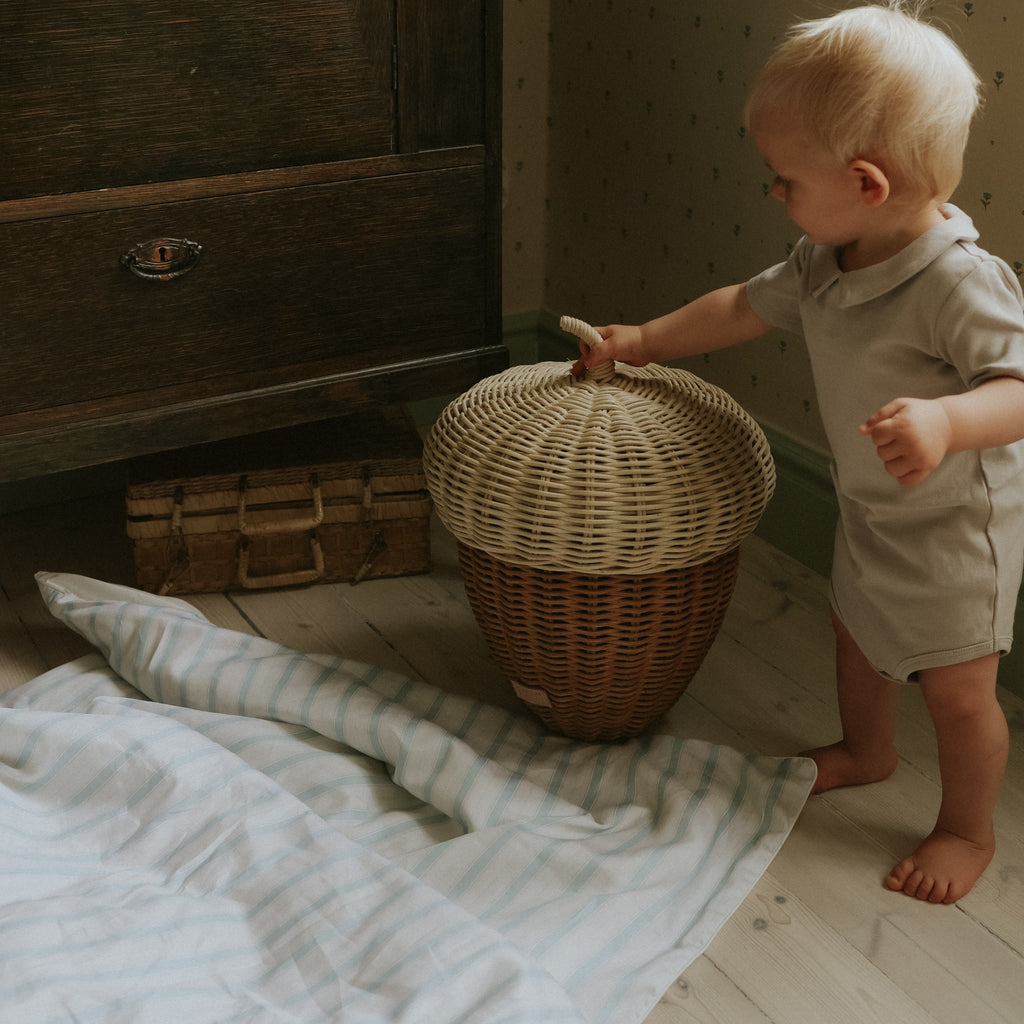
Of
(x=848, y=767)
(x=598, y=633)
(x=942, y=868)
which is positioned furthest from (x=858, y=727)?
(x=598, y=633)

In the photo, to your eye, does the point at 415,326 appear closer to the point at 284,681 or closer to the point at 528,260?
the point at 284,681

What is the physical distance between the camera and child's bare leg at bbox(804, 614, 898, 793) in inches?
45.5

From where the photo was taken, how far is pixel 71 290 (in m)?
1.16

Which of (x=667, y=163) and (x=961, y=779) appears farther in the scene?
(x=667, y=163)

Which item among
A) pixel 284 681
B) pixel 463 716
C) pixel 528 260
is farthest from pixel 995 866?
pixel 528 260

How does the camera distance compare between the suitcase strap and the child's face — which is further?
the suitcase strap

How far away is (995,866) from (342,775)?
1.98 ft

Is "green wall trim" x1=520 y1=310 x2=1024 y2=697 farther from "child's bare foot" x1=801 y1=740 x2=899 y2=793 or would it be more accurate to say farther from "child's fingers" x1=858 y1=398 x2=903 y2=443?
"child's fingers" x1=858 y1=398 x2=903 y2=443

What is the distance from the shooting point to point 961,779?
42.0 inches

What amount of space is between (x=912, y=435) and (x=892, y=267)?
0.60 feet

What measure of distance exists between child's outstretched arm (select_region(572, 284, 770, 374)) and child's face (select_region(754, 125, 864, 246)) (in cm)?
17

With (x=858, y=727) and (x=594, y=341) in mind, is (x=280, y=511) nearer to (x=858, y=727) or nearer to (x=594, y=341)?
(x=594, y=341)

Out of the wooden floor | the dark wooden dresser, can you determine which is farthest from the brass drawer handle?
the wooden floor

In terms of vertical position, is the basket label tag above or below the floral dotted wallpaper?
below
